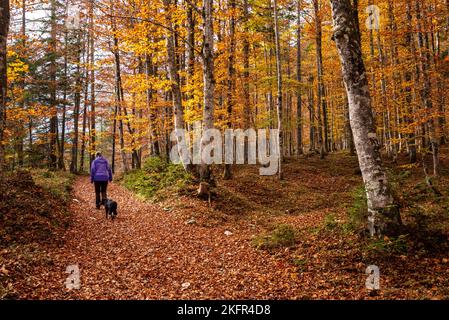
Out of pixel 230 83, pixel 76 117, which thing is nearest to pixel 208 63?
pixel 230 83

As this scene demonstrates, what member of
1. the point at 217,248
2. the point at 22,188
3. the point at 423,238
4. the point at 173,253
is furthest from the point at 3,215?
the point at 423,238

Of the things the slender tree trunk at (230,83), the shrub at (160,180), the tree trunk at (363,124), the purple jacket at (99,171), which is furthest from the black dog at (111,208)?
the tree trunk at (363,124)

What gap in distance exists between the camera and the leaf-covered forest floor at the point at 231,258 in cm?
559

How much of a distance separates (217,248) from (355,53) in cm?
565

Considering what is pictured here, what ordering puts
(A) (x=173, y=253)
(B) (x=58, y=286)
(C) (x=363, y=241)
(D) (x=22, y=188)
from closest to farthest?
(B) (x=58, y=286)
(C) (x=363, y=241)
(A) (x=173, y=253)
(D) (x=22, y=188)

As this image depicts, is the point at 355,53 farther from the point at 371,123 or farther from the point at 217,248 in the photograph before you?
the point at 217,248

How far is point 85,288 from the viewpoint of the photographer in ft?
19.0

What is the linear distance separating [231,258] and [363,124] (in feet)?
13.8

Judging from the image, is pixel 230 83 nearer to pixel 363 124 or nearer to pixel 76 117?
pixel 363 124

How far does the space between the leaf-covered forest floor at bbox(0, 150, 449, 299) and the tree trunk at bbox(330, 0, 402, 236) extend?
493 millimetres

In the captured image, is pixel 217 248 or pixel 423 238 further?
pixel 217 248

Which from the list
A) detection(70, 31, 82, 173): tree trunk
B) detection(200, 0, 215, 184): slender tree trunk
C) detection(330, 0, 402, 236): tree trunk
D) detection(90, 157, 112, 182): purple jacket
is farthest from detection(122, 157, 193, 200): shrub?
detection(70, 31, 82, 173): tree trunk

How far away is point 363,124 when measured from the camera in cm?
696

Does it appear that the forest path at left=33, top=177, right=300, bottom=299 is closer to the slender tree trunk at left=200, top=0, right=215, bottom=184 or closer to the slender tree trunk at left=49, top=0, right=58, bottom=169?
the slender tree trunk at left=200, top=0, right=215, bottom=184
